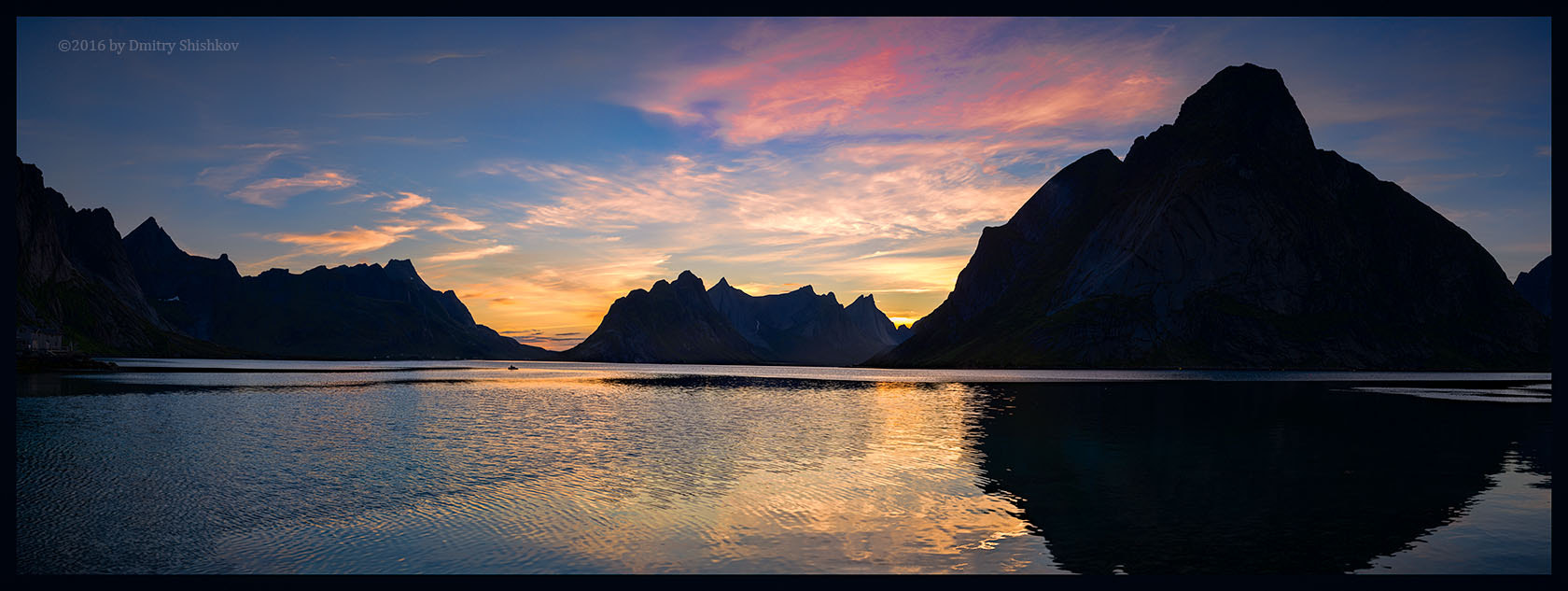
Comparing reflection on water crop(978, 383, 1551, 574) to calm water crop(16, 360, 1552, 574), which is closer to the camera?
calm water crop(16, 360, 1552, 574)

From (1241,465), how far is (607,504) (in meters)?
→ 34.5

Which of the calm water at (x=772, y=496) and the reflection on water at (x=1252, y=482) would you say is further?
Result: the reflection on water at (x=1252, y=482)

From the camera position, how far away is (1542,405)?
305 ft

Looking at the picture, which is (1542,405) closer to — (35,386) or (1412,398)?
(1412,398)

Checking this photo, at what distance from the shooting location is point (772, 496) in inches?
1341

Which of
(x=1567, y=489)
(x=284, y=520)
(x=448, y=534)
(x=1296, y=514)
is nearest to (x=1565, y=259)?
(x=1296, y=514)

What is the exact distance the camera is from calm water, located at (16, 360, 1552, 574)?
24469 mm

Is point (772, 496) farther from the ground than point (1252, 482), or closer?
closer

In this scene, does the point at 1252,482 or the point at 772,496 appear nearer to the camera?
the point at 772,496

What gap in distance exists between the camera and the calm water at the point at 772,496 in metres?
24.5

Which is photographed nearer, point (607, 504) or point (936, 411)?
point (607, 504)
